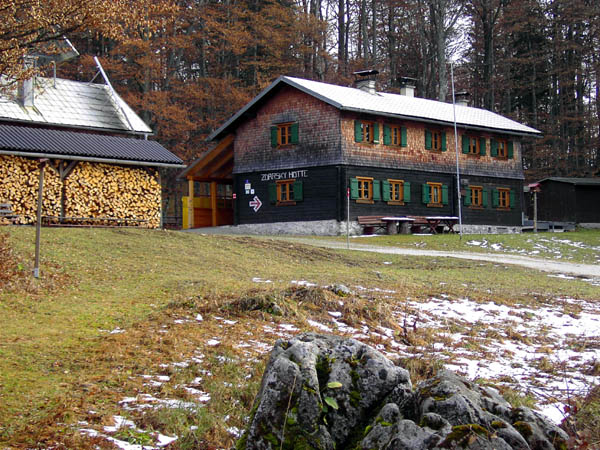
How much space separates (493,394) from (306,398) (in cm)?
116

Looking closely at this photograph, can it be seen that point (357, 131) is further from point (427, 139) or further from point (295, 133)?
point (427, 139)

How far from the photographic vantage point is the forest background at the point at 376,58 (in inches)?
1634

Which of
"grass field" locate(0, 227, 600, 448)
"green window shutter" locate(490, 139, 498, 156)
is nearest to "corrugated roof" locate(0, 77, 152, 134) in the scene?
"grass field" locate(0, 227, 600, 448)

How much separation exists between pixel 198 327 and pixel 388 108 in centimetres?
2708

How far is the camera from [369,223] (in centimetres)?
3244

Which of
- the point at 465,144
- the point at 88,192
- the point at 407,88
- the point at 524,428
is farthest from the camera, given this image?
the point at 407,88

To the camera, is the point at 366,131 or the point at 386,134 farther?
the point at 386,134

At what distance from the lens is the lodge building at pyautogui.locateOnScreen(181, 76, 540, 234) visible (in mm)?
32688

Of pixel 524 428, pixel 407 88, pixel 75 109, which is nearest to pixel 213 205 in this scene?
pixel 75 109

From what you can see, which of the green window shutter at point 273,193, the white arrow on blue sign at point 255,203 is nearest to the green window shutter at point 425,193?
the green window shutter at point 273,193

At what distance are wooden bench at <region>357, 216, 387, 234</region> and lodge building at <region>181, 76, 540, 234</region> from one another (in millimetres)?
407

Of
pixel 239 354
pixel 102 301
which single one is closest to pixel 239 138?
pixel 102 301

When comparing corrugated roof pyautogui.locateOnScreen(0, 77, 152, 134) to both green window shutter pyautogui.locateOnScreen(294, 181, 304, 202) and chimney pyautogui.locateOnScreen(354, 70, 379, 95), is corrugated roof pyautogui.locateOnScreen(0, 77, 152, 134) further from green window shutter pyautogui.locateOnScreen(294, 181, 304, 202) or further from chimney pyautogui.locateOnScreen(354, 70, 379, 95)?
chimney pyautogui.locateOnScreen(354, 70, 379, 95)

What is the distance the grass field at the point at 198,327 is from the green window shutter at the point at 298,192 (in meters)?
14.6
